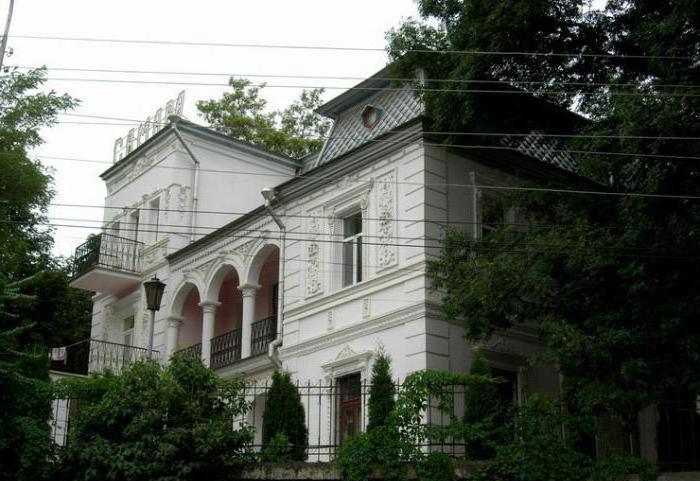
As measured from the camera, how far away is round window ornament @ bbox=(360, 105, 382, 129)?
23734mm

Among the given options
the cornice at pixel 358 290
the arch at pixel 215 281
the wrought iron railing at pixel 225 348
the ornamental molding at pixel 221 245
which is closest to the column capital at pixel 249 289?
the ornamental molding at pixel 221 245

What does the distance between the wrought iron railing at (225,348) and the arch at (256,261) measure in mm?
1497

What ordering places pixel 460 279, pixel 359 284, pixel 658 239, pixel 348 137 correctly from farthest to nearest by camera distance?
pixel 348 137, pixel 359 284, pixel 460 279, pixel 658 239

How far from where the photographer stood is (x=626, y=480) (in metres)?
14.4

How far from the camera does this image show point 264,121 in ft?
127

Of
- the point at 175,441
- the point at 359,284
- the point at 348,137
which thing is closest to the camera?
the point at 175,441

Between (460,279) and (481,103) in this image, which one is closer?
(460,279)

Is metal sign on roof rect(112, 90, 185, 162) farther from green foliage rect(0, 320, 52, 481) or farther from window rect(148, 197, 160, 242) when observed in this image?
green foliage rect(0, 320, 52, 481)

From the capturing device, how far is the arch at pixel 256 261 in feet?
84.5

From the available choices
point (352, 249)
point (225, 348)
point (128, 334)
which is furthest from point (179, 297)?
point (352, 249)

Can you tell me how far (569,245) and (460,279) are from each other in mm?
2290

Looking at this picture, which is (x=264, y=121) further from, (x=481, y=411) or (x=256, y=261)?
(x=481, y=411)

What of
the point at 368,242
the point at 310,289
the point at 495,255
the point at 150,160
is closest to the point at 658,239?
the point at 495,255

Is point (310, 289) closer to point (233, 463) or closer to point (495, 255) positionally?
point (495, 255)
